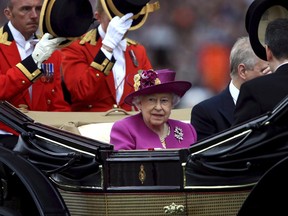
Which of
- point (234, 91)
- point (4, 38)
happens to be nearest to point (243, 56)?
point (234, 91)

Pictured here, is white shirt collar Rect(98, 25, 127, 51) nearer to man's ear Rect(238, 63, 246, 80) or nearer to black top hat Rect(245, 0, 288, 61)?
man's ear Rect(238, 63, 246, 80)

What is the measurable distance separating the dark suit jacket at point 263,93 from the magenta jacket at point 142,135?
684 millimetres

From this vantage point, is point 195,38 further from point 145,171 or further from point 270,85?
point 145,171

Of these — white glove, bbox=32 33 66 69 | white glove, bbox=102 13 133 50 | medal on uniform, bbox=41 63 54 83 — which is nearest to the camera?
white glove, bbox=32 33 66 69

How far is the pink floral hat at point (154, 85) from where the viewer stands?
19.0ft

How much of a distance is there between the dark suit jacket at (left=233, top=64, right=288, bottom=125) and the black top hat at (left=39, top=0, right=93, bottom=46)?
1363mm

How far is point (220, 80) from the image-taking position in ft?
34.8

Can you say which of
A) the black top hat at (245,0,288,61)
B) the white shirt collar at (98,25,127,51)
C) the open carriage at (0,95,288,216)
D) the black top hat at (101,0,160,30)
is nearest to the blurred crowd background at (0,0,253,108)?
the white shirt collar at (98,25,127,51)

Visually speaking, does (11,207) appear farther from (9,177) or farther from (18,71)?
(18,71)

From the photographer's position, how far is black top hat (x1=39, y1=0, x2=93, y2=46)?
621 cm

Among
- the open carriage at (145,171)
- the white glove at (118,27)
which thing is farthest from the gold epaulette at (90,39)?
the open carriage at (145,171)

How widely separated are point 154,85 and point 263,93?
0.76m

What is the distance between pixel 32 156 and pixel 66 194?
0.25 meters

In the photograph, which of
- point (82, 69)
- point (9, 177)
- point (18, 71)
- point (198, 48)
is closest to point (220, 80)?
point (198, 48)
